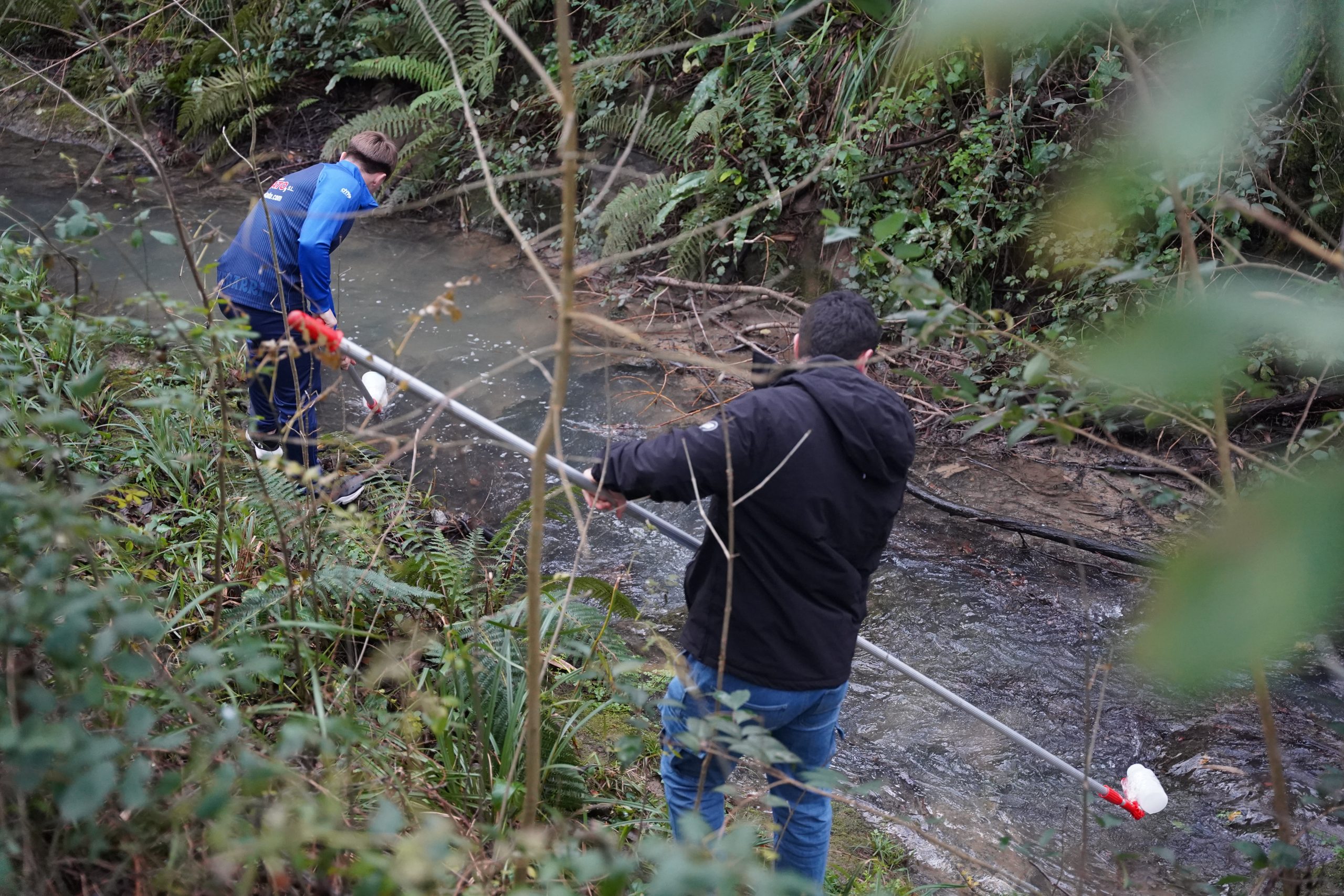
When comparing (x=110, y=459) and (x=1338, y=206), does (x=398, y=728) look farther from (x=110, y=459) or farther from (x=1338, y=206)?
(x=1338, y=206)

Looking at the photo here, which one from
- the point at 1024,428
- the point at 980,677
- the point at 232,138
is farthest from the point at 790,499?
the point at 232,138

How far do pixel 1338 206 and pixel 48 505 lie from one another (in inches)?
226

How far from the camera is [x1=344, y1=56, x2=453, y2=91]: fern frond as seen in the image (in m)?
7.96

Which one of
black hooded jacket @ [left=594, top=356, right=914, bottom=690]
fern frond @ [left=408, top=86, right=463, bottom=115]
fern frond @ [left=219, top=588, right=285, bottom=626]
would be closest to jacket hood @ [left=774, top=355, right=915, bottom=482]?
black hooded jacket @ [left=594, top=356, right=914, bottom=690]

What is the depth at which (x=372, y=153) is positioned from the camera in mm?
4273

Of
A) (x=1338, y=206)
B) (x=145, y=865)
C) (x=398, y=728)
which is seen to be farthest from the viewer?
(x=1338, y=206)

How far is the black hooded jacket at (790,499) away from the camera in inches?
88.2

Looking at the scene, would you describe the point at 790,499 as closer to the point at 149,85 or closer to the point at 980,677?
the point at 980,677

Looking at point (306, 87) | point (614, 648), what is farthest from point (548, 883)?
point (306, 87)

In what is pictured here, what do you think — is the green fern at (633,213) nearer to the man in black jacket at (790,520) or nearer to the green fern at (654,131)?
the green fern at (654,131)

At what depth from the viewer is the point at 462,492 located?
4.90 meters

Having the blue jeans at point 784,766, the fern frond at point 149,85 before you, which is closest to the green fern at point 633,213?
the blue jeans at point 784,766

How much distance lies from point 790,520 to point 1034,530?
273 centimetres

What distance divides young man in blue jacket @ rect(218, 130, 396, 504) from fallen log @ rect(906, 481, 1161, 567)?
2.86m
